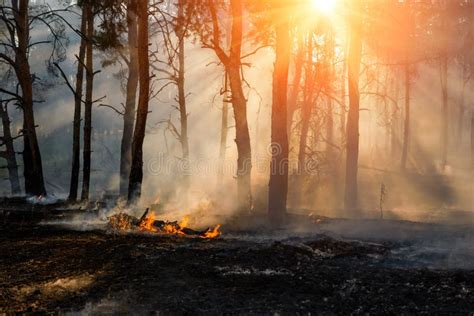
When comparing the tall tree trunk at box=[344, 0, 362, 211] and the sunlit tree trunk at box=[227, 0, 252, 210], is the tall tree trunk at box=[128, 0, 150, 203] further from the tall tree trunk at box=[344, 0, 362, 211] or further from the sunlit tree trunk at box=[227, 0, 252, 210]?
the tall tree trunk at box=[344, 0, 362, 211]

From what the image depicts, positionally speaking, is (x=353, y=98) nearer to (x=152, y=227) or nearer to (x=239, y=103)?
(x=239, y=103)

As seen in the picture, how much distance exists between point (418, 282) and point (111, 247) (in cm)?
485

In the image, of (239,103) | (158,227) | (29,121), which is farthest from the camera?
(29,121)

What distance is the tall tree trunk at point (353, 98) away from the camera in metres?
15.2

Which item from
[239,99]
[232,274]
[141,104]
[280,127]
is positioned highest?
[239,99]

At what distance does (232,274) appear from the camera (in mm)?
6227

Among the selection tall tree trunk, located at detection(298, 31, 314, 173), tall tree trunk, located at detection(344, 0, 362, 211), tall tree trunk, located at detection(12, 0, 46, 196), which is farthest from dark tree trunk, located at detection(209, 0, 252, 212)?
tall tree trunk, located at detection(298, 31, 314, 173)

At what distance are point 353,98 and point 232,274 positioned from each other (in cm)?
1087

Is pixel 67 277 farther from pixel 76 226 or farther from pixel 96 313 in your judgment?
pixel 76 226

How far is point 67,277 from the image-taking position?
590cm

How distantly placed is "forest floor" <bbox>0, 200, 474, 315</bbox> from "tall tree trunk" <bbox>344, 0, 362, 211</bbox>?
264 inches

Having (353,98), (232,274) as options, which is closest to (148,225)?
(232,274)

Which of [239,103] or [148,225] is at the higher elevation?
[239,103]

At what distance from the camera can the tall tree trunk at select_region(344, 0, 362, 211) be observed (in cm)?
1523
